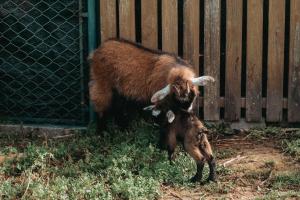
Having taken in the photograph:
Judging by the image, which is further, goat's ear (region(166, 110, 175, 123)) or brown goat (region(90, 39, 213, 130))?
brown goat (region(90, 39, 213, 130))

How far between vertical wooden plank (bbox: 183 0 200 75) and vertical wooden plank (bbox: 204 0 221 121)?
8 cm

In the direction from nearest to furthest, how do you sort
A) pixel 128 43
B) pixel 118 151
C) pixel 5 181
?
pixel 5 181
pixel 118 151
pixel 128 43

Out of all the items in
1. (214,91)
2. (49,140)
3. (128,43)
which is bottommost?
(49,140)

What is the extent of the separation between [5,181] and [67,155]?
0.91 meters

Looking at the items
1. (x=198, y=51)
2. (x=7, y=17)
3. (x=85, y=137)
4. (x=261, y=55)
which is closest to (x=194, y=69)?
(x=198, y=51)

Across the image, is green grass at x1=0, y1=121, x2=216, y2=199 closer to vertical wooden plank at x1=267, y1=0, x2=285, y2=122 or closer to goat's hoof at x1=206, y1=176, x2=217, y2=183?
goat's hoof at x1=206, y1=176, x2=217, y2=183

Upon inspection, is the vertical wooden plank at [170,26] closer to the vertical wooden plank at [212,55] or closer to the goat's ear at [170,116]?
the vertical wooden plank at [212,55]

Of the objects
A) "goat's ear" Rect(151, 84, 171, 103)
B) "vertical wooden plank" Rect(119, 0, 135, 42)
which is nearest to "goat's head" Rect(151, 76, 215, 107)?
"goat's ear" Rect(151, 84, 171, 103)

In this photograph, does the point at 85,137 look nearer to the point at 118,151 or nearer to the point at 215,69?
the point at 118,151

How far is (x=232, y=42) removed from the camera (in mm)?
7520

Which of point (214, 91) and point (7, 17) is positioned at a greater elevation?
point (7, 17)

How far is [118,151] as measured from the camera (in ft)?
22.4

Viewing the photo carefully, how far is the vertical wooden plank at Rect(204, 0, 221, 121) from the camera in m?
7.48

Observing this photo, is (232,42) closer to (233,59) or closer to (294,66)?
(233,59)
